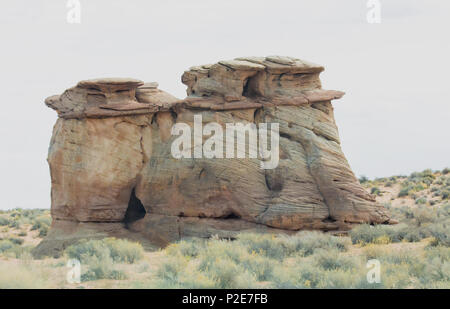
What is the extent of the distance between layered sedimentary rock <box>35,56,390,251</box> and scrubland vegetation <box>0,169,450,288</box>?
131cm

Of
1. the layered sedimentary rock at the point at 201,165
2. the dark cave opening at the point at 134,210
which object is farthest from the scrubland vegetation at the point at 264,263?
the dark cave opening at the point at 134,210

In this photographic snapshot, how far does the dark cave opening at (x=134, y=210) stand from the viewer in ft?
69.8

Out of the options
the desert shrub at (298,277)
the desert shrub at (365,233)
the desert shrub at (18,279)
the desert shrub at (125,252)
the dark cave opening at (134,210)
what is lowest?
the dark cave opening at (134,210)

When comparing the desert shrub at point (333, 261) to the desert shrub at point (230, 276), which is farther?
the desert shrub at point (333, 261)

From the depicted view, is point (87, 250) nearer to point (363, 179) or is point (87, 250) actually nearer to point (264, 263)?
point (264, 263)

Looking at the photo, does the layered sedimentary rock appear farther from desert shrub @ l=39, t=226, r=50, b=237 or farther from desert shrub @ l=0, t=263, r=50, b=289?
desert shrub @ l=0, t=263, r=50, b=289

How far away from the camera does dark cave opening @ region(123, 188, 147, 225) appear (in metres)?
21.3

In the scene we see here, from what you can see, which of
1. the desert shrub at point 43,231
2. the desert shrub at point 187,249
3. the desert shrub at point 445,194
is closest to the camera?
the desert shrub at point 187,249

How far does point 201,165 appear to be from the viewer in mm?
19609

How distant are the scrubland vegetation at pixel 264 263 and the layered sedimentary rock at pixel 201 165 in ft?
4.28

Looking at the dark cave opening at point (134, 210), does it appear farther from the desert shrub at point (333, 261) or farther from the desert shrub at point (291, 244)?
the desert shrub at point (333, 261)

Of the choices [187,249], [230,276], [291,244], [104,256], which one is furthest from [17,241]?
[230,276]
